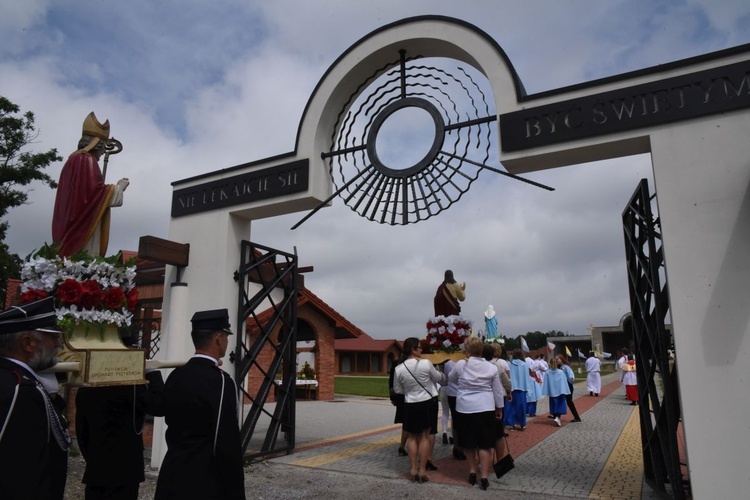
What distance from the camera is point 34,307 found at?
2596 millimetres

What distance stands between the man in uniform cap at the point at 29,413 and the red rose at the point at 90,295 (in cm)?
97

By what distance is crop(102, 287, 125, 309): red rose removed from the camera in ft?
12.4

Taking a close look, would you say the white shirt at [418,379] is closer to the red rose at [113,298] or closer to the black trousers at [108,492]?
the black trousers at [108,492]

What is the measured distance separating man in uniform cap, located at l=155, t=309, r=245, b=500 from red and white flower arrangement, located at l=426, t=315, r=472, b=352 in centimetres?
468

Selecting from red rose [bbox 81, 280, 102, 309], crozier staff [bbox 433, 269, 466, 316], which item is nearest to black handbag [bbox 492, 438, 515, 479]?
crozier staff [bbox 433, 269, 466, 316]

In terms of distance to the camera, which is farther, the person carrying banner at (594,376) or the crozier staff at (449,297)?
the person carrying banner at (594,376)

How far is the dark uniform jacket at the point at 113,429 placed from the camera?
11.6 ft

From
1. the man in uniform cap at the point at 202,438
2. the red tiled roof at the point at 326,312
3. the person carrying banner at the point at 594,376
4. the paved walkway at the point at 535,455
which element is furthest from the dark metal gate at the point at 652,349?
the person carrying banner at the point at 594,376

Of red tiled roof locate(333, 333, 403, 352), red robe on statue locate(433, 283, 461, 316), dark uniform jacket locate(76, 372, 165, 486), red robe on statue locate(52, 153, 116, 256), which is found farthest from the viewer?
red tiled roof locate(333, 333, 403, 352)

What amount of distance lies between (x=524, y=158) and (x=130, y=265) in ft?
13.2

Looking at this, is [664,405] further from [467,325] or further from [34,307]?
[34,307]

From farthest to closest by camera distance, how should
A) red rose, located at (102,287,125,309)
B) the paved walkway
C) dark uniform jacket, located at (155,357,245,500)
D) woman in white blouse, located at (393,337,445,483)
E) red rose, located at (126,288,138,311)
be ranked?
woman in white blouse, located at (393,337,445,483) → the paved walkway → red rose, located at (126,288,138,311) → red rose, located at (102,287,125,309) → dark uniform jacket, located at (155,357,245,500)

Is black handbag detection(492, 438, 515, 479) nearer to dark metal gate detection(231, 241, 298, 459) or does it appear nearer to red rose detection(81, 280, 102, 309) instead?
dark metal gate detection(231, 241, 298, 459)

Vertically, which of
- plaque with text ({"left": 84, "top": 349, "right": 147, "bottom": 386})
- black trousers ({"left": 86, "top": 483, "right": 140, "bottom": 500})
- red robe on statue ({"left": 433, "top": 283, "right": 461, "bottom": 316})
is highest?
red robe on statue ({"left": 433, "top": 283, "right": 461, "bottom": 316})
